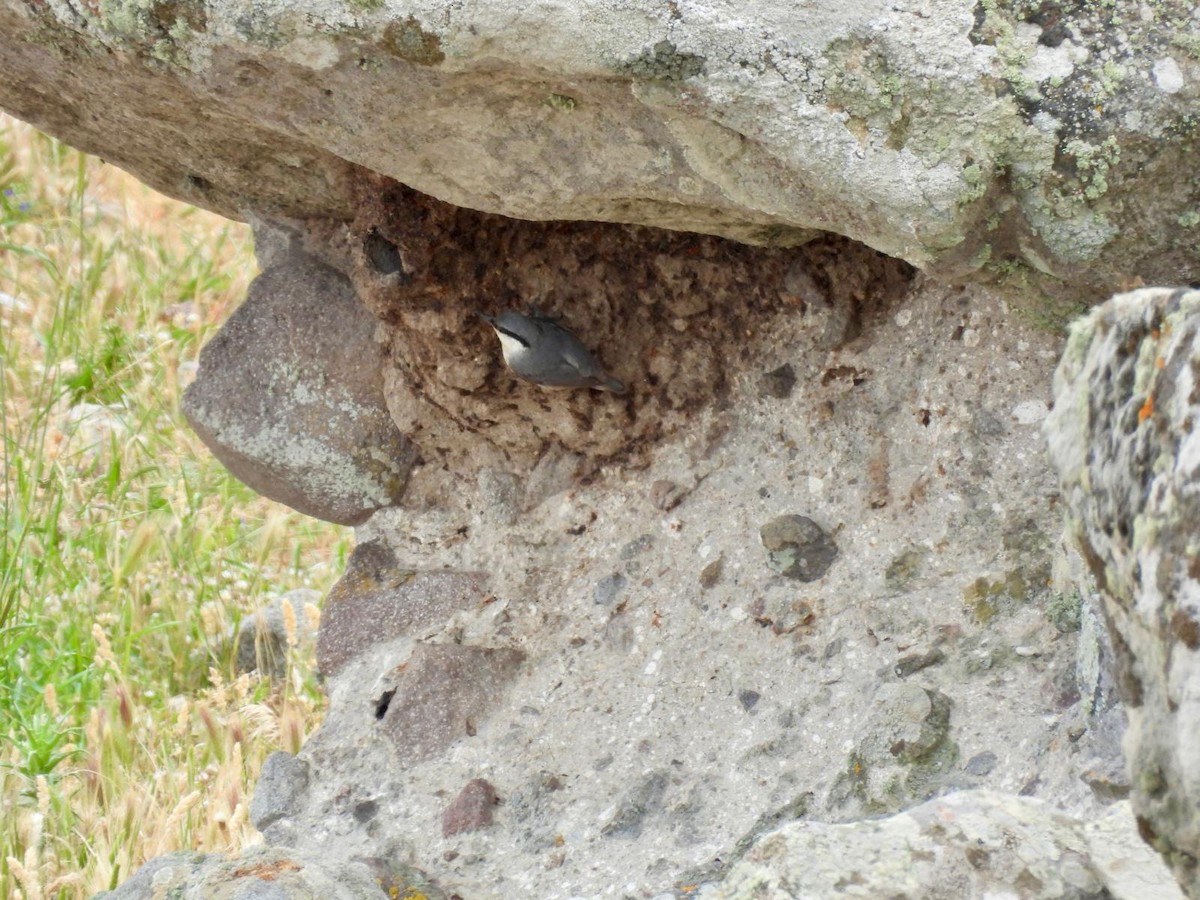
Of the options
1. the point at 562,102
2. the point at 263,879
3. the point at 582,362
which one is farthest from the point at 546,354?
the point at 263,879

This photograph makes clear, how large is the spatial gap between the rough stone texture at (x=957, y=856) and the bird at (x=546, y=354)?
0.83 meters

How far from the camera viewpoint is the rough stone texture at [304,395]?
6.95ft

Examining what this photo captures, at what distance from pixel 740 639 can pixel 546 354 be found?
44 cm

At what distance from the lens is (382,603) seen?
6.84 ft

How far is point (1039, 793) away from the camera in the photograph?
1.28 meters

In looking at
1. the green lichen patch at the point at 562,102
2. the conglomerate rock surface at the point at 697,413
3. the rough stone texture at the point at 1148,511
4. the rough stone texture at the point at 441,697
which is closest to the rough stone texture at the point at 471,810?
the conglomerate rock surface at the point at 697,413

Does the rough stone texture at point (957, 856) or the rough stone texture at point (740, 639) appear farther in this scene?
the rough stone texture at point (740, 639)

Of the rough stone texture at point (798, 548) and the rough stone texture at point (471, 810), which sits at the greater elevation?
the rough stone texture at point (798, 548)

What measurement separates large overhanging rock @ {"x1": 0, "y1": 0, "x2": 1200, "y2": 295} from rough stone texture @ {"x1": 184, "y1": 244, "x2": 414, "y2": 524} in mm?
658

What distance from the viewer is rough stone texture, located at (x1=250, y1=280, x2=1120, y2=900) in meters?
1.49

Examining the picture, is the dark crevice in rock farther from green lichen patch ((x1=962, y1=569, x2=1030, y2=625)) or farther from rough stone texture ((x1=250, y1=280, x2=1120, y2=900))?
green lichen patch ((x1=962, y1=569, x2=1030, y2=625))

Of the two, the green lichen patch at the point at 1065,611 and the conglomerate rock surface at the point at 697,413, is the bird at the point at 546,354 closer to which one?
the conglomerate rock surface at the point at 697,413

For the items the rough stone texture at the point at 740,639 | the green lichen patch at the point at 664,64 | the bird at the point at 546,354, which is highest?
the green lichen patch at the point at 664,64

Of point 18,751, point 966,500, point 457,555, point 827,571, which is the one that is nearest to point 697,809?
point 827,571
